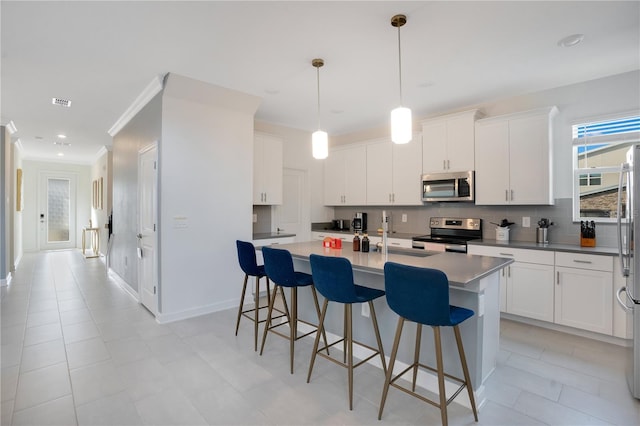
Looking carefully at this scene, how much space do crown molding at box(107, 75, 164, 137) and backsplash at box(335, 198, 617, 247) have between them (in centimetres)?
377

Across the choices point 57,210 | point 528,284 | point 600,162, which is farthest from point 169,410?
point 57,210

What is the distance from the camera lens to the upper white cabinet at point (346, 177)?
18.2 ft

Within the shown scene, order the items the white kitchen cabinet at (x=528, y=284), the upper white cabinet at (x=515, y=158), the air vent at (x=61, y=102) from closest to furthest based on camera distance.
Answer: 1. the white kitchen cabinet at (x=528, y=284)
2. the upper white cabinet at (x=515, y=158)
3. the air vent at (x=61, y=102)

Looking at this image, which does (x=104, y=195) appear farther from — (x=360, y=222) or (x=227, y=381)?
(x=227, y=381)

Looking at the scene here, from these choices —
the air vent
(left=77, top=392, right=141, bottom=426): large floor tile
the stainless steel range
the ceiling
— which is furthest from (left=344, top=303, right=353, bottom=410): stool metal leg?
the air vent

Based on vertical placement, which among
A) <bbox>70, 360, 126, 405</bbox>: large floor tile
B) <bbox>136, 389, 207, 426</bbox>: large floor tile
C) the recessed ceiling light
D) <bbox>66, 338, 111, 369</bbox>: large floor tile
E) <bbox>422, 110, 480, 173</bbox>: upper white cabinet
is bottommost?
<bbox>136, 389, 207, 426</bbox>: large floor tile

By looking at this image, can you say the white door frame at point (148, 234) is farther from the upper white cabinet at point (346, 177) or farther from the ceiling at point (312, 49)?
the upper white cabinet at point (346, 177)

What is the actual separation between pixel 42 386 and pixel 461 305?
3.09m

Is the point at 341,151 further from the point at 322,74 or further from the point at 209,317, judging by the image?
the point at 209,317

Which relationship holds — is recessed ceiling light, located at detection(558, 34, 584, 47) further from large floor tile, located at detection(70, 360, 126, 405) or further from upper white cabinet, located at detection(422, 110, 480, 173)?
large floor tile, located at detection(70, 360, 126, 405)

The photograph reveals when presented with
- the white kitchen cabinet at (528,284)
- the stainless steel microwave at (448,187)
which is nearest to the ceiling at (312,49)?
the stainless steel microwave at (448,187)

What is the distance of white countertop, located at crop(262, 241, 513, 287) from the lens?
1921 millimetres

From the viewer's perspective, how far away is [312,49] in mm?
2914

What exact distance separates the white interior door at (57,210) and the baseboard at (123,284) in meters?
5.08
